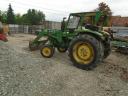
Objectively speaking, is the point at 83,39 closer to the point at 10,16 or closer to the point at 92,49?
the point at 92,49

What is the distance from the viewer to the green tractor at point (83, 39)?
9109mm

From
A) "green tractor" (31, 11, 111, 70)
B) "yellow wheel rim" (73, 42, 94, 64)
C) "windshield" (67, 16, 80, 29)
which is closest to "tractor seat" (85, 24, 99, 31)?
"green tractor" (31, 11, 111, 70)

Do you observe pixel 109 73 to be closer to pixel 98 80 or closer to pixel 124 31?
pixel 98 80

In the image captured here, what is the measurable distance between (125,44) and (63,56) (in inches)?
159

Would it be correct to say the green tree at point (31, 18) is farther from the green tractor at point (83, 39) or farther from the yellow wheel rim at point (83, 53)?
the yellow wheel rim at point (83, 53)

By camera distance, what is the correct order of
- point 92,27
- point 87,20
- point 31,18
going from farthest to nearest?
point 31,18 → point 87,20 → point 92,27

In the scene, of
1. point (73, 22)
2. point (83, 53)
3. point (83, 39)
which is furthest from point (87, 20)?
point (83, 53)

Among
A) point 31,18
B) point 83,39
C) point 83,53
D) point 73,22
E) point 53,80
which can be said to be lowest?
point 53,80

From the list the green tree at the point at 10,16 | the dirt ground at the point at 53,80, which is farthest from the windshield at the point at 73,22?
the green tree at the point at 10,16

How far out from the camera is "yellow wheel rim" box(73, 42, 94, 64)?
917 centimetres

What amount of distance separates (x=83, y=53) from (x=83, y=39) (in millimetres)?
555

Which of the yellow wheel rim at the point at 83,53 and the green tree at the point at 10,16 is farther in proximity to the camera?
the green tree at the point at 10,16

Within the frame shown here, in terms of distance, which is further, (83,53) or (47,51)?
(47,51)

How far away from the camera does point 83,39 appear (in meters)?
9.24
